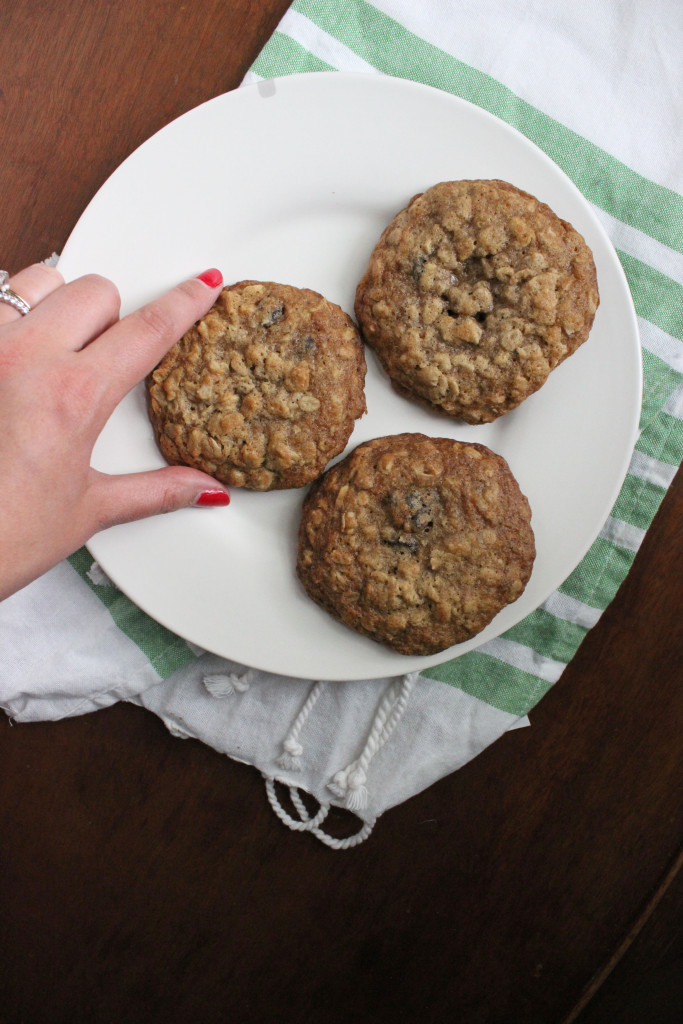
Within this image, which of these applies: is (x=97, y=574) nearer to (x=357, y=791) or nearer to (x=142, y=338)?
(x=142, y=338)

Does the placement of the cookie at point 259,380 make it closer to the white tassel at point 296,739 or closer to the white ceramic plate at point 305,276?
the white ceramic plate at point 305,276

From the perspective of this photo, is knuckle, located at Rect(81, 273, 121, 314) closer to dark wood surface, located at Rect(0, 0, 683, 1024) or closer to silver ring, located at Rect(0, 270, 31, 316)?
silver ring, located at Rect(0, 270, 31, 316)

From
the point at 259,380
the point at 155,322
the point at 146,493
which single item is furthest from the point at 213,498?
the point at 155,322

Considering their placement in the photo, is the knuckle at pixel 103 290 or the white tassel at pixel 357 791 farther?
the white tassel at pixel 357 791

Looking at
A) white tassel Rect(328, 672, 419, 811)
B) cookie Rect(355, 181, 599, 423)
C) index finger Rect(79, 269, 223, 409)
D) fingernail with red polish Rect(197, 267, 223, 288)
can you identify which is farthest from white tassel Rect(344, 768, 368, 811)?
fingernail with red polish Rect(197, 267, 223, 288)

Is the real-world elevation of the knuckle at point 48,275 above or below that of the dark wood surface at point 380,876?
above

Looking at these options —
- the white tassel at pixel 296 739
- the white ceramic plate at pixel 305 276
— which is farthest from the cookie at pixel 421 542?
the white tassel at pixel 296 739
